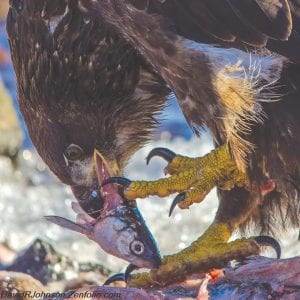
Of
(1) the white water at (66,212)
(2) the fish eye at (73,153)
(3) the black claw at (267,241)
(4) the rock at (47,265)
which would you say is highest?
(2) the fish eye at (73,153)

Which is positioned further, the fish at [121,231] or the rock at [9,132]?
the rock at [9,132]

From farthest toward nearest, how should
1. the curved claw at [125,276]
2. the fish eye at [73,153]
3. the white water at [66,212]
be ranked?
the white water at [66,212], the fish eye at [73,153], the curved claw at [125,276]

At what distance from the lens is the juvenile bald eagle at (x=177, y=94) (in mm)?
5266

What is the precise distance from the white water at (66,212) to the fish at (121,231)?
1.75 meters

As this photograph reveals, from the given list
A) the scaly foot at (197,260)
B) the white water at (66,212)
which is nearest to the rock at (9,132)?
the white water at (66,212)

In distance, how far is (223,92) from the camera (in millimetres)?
5250

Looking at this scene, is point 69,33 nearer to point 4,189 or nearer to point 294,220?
point 294,220

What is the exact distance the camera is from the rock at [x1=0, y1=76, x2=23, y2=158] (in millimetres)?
9492

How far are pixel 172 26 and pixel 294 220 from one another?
1230mm

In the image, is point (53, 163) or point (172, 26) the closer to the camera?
point (172, 26)

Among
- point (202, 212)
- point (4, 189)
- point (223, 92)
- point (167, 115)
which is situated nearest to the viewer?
point (223, 92)

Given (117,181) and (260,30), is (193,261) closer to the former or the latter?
(117,181)

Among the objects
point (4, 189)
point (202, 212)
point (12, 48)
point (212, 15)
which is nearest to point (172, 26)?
point (212, 15)

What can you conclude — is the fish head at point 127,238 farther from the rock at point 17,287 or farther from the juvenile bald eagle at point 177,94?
the rock at point 17,287
